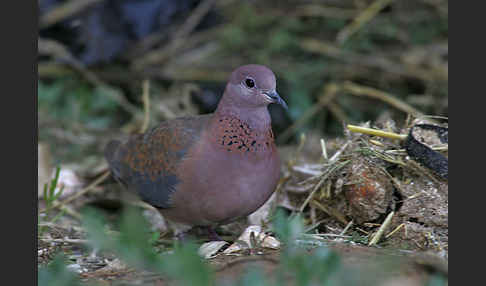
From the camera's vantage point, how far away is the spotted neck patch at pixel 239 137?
9.26 ft

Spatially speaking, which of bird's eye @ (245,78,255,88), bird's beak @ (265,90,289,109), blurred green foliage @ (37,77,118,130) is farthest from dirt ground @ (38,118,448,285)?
blurred green foliage @ (37,77,118,130)

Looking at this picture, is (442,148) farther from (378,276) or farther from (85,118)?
(85,118)

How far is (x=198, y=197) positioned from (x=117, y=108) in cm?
246

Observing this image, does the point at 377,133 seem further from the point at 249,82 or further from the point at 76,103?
the point at 76,103

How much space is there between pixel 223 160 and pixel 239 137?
15cm

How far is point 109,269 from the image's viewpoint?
2541 mm

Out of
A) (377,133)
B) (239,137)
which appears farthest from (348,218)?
(239,137)

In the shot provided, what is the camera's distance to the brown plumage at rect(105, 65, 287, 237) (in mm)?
2775

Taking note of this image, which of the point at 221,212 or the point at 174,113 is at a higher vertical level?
the point at 174,113

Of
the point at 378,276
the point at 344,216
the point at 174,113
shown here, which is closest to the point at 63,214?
the point at 174,113

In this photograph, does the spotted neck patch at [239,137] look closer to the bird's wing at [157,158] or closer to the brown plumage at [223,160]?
the brown plumage at [223,160]

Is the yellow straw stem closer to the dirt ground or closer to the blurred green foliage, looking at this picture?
the dirt ground

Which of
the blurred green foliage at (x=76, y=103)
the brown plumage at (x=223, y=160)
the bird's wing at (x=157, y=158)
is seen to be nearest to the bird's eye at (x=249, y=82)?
the brown plumage at (x=223, y=160)

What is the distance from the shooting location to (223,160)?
2783 mm
